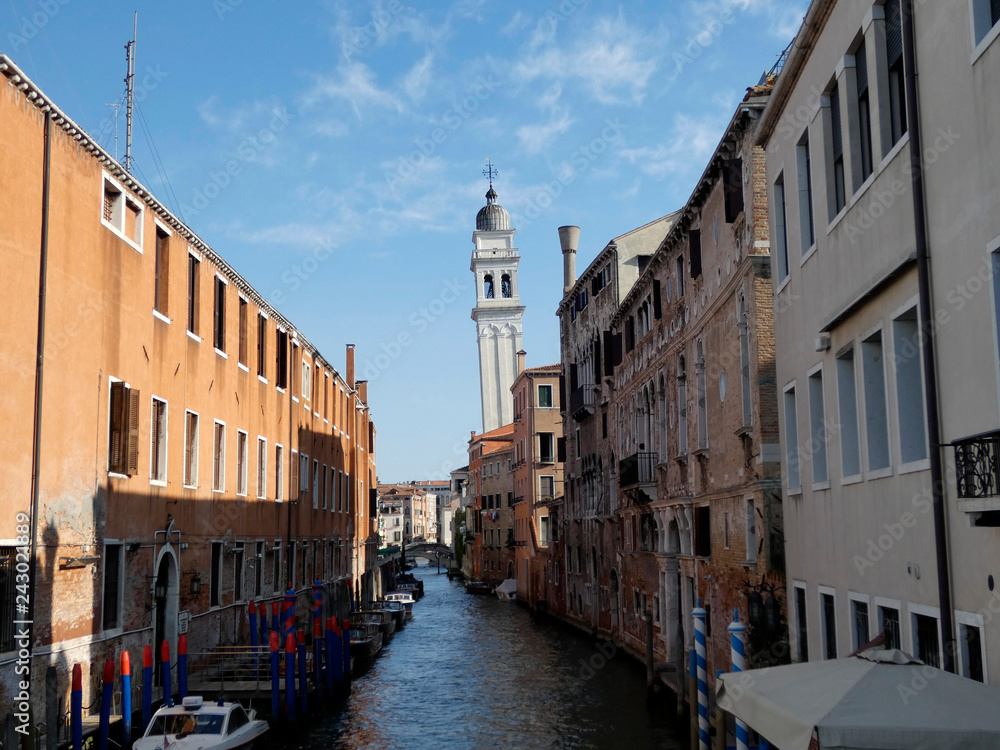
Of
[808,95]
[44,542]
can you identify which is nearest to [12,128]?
[44,542]

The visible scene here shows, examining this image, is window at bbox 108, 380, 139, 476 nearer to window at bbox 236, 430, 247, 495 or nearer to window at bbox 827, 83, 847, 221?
window at bbox 236, 430, 247, 495

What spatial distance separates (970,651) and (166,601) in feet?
44.6

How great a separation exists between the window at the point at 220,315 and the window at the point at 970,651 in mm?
15790

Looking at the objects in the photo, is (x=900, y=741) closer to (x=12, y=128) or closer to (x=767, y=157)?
(x=767, y=157)

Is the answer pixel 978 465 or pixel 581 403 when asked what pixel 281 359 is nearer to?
pixel 581 403

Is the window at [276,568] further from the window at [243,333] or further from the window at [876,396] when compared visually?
the window at [876,396]

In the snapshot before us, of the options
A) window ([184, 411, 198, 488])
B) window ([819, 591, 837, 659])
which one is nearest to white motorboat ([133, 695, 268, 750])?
window ([184, 411, 198, 488])

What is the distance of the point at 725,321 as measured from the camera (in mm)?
16531

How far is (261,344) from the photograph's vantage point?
2444 centimetres

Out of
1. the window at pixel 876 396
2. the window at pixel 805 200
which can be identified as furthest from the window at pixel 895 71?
the window at pixel 805 200

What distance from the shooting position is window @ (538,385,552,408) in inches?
1983

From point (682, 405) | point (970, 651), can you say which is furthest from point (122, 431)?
point (970, 651)

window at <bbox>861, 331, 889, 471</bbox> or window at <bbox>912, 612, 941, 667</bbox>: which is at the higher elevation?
window at <bbox>861, 331, 889, 471</bbox>

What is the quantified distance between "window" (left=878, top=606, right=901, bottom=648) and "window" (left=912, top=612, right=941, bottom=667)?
0.37 metres
